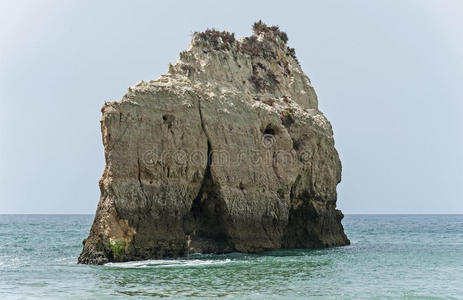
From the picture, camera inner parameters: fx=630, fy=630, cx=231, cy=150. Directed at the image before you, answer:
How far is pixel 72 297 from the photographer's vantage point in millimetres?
18500

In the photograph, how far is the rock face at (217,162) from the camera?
26.0m

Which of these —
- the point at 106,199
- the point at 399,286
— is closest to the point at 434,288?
the point at 399,286

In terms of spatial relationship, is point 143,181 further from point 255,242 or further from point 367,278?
point 367,278

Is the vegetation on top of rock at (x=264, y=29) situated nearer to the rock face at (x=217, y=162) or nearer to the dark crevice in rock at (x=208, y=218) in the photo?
the rock face at (x=217, y=162)

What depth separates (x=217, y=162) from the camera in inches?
1155

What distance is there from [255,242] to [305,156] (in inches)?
247

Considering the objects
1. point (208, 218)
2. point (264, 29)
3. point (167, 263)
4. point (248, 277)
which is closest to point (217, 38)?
point (264, 29)

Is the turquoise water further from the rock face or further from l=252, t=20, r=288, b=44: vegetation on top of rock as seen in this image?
l=252, t=20, r=288, b=44: vegetation on top of rock

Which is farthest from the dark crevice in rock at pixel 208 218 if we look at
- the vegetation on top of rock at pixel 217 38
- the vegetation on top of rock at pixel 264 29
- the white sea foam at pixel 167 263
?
the vegetation on top of rock at pixel 264 29

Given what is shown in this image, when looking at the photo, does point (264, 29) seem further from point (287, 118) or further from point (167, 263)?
point (167, 263)

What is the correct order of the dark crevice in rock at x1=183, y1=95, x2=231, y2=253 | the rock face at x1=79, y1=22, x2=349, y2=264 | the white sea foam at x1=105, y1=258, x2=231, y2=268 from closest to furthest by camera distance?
the white sea foam at x1=105, y1=258, x2=231, y2=268, the rock face at x1=79, y1=22, x2=349, y2=264, the dark crevice in rock at x1=183, y1=95, x2=231, y2=253

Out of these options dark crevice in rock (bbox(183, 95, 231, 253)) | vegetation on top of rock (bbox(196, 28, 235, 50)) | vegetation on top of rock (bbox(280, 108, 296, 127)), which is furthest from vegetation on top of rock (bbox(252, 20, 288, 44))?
dark crevice in rock (bbox(183, 95, 231, 253))

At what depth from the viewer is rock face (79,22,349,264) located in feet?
85.4

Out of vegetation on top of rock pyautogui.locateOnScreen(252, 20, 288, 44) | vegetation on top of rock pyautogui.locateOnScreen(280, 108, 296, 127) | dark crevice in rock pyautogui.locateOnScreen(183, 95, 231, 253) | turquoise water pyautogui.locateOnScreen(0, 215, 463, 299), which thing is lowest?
turquoise water pyautogui.locateOnScreen(0, 215, 463, 299)
